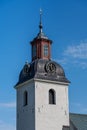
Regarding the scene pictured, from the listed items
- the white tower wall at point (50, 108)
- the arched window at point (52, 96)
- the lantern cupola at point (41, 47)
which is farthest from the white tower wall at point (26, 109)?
the lantern cupola at point (41, 47)

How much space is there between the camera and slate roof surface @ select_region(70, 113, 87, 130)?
4697 centimetres

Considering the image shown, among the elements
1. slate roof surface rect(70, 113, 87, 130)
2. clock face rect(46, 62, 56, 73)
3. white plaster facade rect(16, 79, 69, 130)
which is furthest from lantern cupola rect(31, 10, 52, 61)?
slate roof surface rect(70, 113, 87, 130)

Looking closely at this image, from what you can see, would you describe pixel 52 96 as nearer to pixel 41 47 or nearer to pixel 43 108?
pixel 43 108

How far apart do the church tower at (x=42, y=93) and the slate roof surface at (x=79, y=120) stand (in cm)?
109

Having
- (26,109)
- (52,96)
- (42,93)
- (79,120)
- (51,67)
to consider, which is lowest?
(79,120)

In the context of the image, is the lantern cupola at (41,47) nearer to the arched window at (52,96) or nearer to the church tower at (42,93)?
the church tower at (42,93)

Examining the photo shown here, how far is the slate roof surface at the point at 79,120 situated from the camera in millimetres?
46969

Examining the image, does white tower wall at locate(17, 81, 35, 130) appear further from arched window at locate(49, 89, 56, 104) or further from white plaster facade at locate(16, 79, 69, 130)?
arched window at locate(49, 89, 56, 104)

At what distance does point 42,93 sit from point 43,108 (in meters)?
1.64

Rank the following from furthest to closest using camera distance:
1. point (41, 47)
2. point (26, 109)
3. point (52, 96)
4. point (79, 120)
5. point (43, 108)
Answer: point (41, 47) → point (79, 120) → point (52, 96) → point (26, 109) → point (43, 108)

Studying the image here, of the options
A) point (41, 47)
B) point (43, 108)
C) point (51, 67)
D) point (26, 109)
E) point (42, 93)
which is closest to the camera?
point (43, 108)

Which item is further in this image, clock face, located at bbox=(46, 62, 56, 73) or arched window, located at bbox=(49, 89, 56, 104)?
clock face, located at bbox=(46, 62, 56, 73)

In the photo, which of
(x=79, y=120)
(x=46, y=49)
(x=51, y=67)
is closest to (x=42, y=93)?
(x=51, y=67)

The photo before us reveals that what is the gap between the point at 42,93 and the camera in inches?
1825
